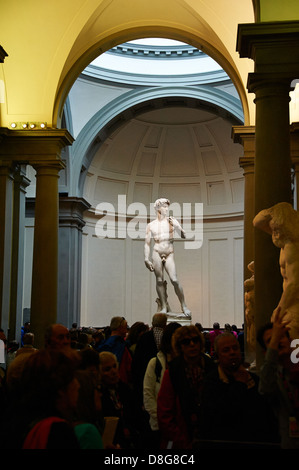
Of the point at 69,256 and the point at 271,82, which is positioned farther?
the point at 69,256

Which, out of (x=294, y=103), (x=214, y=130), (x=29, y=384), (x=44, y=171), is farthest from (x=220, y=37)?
(x=29, y=384)

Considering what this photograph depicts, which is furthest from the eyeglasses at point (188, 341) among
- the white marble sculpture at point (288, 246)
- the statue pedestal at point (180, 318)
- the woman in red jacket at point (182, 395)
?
the statue pedestal at point (180, 318)

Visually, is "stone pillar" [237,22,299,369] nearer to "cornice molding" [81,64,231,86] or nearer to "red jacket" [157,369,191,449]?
"red jacket" [157,369,191,449]

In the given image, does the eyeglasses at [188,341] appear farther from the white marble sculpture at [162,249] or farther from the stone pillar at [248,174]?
the white marble sculpture at [162,249]

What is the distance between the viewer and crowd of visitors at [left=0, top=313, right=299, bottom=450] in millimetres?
2684

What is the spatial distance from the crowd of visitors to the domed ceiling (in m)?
20.4

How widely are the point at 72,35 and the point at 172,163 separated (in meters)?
12.7

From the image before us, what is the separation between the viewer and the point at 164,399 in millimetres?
4645

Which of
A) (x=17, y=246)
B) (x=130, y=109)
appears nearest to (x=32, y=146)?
(x=17, y=246)

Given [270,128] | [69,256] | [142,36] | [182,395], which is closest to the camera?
[182,395]

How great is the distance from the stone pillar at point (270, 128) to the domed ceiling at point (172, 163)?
1641 centimetres

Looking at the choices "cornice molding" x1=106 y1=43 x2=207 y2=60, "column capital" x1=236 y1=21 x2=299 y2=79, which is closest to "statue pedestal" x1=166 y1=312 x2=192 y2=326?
"column capital" x1=236 y1=21 x2=299 y2=79

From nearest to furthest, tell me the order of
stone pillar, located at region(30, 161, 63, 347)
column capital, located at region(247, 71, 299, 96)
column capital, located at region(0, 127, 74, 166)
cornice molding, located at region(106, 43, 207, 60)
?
column capital, located at region(247, 71, 299, 96)
stone pillar, located at region(30, 161, 63, 347)
column capital, located at region(0, 127, 74, 166)
cornice molding, located at region(106, 43, 207, 60)

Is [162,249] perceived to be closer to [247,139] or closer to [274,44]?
[247,139]
